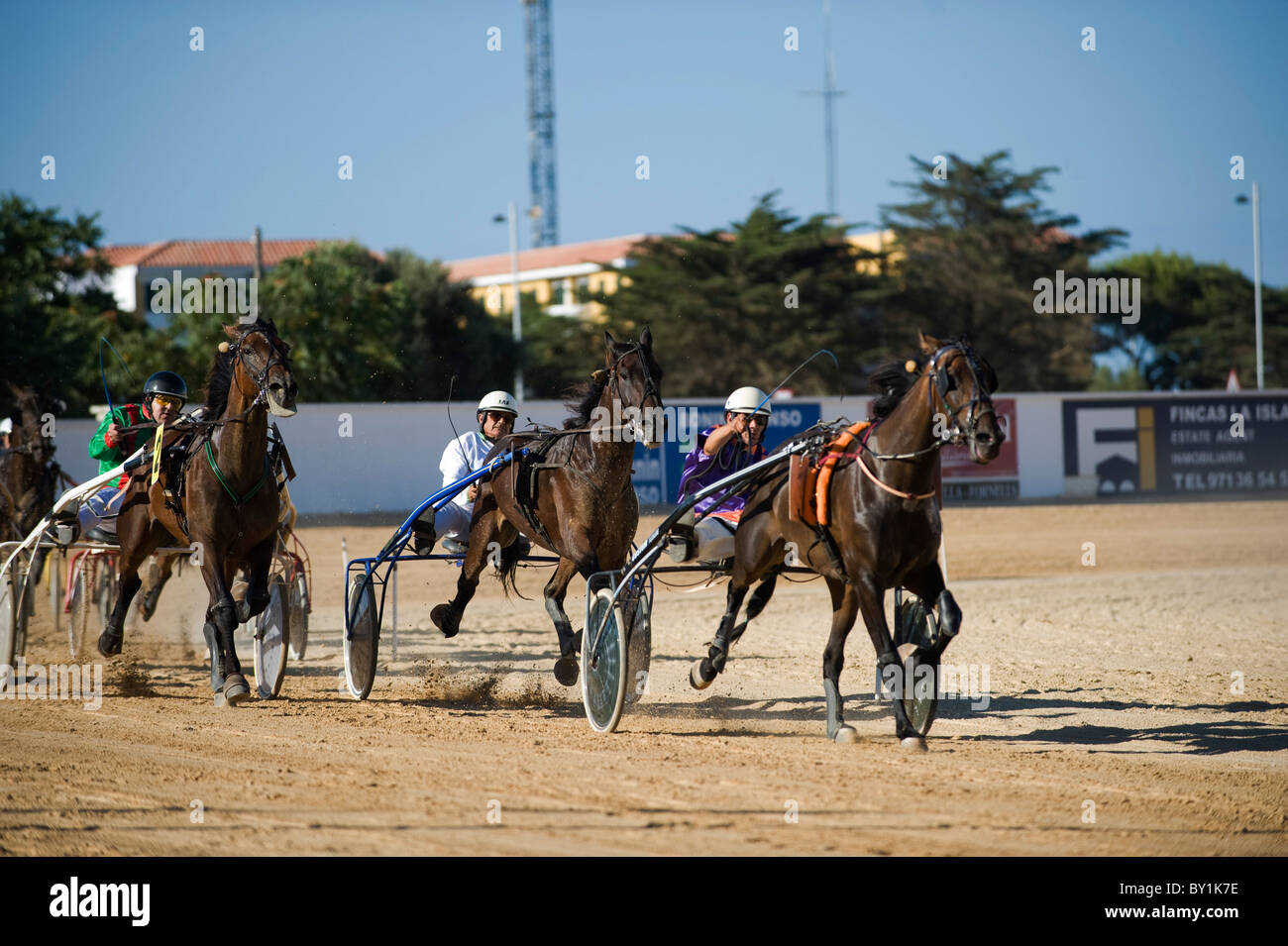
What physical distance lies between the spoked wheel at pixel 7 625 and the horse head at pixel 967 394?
578 centimetres

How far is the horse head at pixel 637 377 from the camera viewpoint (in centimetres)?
636

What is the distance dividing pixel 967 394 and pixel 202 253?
64.0 metres

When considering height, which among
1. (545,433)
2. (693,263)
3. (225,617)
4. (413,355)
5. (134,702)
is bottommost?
(134,702)

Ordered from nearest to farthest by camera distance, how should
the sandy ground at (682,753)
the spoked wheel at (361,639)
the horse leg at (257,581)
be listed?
the sandy ground at (682,753)
the horse leg at (257,581)
the spoked wheel at (361,639)

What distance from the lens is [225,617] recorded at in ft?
22.9

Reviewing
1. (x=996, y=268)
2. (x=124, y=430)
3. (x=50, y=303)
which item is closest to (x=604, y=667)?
(x=124, y=430)

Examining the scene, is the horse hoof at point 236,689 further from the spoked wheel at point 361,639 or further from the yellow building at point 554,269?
the yellow building at point 554,269

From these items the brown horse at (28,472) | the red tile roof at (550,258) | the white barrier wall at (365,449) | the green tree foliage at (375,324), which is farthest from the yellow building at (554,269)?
the brown horse at (28,472)

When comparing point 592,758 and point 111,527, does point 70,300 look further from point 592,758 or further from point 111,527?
point 592,758

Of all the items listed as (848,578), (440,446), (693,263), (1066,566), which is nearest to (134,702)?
(848,578)

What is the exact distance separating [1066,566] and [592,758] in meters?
11.1

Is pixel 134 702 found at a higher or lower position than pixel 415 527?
lower

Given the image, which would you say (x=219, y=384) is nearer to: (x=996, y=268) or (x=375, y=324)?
(x=375, y=324)

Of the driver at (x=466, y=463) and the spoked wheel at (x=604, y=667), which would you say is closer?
the spoked wheel at (x=604, y=667)
